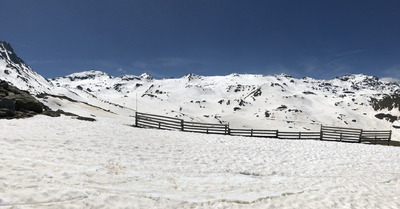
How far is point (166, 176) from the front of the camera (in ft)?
32.9

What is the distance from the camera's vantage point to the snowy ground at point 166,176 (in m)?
7.07

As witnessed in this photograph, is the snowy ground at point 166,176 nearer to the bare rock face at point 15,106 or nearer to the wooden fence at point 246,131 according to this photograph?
the bare rock face at point 15,106

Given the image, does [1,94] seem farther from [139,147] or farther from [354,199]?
[354,199]

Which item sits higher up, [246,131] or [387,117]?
[387,117]

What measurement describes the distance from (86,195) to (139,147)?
26.5ft

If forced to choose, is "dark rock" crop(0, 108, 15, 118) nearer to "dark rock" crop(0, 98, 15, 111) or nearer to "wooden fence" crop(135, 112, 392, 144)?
"dark rock" crop(0, 98, 15, 111)

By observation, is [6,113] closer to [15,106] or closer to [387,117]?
[15,106]

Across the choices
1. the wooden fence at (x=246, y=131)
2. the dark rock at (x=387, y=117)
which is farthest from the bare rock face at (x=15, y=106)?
the dark rock at (x=387, y=117)

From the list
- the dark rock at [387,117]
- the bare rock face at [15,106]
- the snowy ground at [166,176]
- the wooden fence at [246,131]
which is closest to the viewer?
the snowy ground at [166,176]

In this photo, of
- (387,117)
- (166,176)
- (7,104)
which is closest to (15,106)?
(7,104)

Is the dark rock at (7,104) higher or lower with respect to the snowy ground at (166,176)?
higher

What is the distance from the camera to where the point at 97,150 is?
1294 centimetres

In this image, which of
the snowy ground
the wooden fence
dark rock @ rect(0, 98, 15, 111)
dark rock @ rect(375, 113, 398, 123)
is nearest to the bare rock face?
dark rock @ rect(0, 98, 15, 111)

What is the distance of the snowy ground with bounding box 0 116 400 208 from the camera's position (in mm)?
7070
